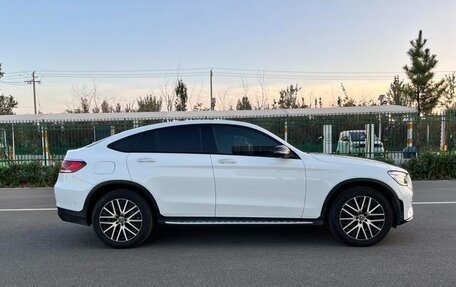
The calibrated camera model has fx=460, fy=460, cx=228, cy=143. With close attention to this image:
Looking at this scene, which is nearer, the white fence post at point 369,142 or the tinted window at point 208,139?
the tinted window at point 208,139

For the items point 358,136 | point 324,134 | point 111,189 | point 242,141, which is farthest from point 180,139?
point 358,136

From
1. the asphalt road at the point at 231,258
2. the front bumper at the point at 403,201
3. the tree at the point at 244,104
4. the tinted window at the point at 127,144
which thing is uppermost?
the tree at the point at 244,104

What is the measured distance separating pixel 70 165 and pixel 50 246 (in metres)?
1.21

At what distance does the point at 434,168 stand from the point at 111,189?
10089 millimetres

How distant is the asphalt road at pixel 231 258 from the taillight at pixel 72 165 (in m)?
1.06

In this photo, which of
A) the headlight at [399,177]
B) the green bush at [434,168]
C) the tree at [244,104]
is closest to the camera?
the headlight at [399,177]

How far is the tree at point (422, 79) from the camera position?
2928 centimetres

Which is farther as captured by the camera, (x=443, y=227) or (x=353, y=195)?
(x=443, y=227)

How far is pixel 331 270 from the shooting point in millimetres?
5035

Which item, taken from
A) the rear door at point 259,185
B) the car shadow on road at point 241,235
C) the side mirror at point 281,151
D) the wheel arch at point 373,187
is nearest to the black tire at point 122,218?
the car shadow on road at point 241,235

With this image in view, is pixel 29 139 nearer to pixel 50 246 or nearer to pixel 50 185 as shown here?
pixel 50 185

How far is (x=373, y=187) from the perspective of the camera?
599cm

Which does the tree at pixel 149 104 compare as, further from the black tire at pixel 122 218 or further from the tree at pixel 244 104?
the black tire at pixel 122 218

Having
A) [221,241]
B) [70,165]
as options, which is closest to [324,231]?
[221,241]
